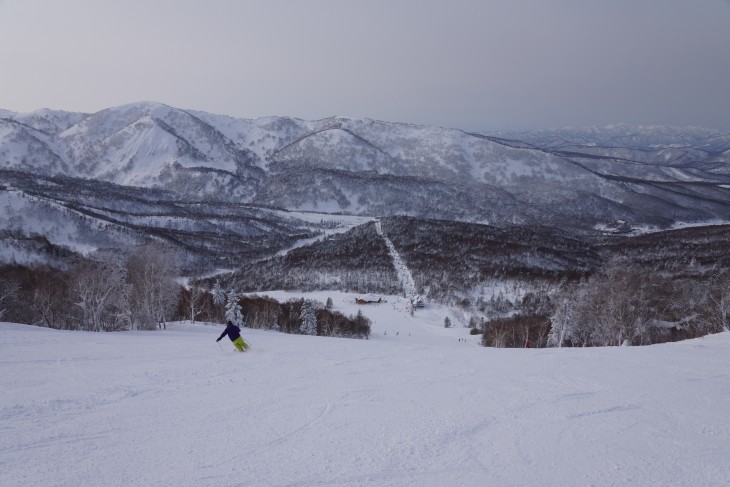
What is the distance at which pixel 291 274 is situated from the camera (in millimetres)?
110938

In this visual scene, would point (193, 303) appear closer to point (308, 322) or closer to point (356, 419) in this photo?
point (308, 322)

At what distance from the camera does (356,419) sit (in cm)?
873

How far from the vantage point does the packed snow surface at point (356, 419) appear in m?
6.62

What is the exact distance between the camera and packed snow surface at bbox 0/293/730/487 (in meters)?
6.62

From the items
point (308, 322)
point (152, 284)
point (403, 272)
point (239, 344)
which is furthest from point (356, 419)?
point (403, 272)

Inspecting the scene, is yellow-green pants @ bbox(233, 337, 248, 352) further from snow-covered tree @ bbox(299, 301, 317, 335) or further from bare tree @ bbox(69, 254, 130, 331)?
snow-covered tree @ bbox(299, 301, 317, 335)

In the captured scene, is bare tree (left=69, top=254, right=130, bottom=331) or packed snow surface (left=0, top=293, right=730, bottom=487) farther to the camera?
bare tree (left=69, top=254, right=130, bottom=331)

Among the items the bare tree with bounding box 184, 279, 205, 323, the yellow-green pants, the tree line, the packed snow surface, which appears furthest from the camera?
the bare tree with bounding box 184, 279, 205, 323

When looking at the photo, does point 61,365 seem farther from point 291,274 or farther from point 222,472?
point 291,274

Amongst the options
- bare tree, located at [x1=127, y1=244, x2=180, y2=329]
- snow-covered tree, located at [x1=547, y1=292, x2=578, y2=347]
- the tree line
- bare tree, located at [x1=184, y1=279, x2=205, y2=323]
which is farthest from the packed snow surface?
snow-covered tree, located at [x1=547, y1=292, x2=578, y2=347]

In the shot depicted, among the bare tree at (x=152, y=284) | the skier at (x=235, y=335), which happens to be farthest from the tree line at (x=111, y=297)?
the skier at (x=235, y=335)

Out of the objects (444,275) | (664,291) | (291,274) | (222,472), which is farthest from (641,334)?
(291,274)

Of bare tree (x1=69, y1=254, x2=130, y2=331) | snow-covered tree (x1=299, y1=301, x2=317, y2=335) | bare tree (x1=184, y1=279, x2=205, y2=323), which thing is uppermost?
bare tree (x1=69, y1=254, x2=130, y2=331)

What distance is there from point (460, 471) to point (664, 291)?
6400 cm
